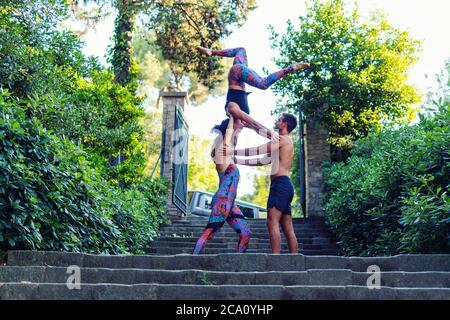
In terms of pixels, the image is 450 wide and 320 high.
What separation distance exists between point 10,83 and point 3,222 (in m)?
3.55

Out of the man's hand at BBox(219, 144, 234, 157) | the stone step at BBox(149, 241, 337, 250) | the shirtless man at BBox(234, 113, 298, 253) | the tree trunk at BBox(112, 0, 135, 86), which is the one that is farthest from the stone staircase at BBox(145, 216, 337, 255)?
the tree trunk at BBox(112, 0, 135, 86)

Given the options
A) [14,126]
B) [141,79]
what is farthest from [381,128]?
[141,79]

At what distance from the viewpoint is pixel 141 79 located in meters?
35.2

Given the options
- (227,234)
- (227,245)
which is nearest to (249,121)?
(227,245)

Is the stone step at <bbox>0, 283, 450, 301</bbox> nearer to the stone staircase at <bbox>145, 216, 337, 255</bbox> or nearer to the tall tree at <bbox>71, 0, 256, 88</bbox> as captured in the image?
the stone staircase at <bbox>145, 216, 337, 255</bbox>

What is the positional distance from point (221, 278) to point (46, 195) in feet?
7.88

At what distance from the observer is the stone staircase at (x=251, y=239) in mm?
11164

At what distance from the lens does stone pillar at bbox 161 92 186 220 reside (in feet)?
50.6

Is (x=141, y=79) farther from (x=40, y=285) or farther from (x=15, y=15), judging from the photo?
(x=40, y=285)

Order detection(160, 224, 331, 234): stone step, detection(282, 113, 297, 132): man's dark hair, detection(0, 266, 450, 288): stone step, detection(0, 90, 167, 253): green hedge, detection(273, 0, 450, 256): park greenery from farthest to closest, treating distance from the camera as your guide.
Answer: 1. detection(273, 0, 450, 256): park greenery
2. detection(160, 224, 331, 234): stone step
3. detection(282, 113, 297, 132): man's dark hair
4. detection(0, 90, 167, 253): green hedge
5. detection(0, 266, 450, 288): stone step

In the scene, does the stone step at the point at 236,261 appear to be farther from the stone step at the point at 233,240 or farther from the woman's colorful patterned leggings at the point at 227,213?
the stone step at the point at 233,240

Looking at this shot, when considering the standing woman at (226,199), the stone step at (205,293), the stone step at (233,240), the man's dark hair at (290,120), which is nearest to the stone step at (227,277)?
the stone step at (205,293)

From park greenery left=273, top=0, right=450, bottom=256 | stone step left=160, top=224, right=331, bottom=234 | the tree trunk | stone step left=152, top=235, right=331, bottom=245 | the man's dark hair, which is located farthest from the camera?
the tree trunk

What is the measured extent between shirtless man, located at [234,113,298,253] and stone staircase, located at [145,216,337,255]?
2964 mm
